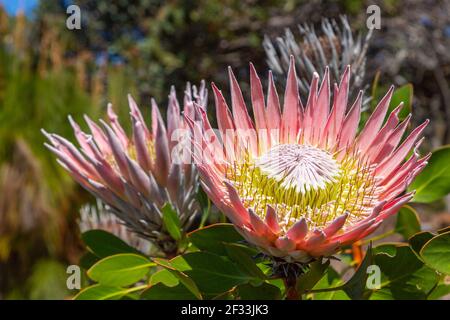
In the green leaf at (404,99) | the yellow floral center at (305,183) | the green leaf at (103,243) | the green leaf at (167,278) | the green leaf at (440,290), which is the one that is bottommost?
the green leaf at (440,290)

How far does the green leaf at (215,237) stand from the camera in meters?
0.66

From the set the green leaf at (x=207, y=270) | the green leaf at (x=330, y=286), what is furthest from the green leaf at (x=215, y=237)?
the green leaf at (x=330, y=286)

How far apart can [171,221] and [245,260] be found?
0.16 meters

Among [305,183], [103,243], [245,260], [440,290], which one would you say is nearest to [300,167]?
[305,183]

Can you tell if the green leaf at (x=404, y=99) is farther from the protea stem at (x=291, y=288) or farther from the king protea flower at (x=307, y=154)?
the protea stem at (x=291, y=288)

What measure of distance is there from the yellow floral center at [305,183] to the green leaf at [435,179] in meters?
0.22

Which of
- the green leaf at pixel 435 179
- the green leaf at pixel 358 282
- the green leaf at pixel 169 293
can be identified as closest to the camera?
the green leaf at pixel 358 282

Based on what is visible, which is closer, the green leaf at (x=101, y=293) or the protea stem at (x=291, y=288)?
the protea stem at (x=291, y=288)

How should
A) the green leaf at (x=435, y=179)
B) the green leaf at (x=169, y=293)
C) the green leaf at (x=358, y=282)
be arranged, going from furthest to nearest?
1. the green leaf at (x=435, y=179)
2. the green leaf at (x=169, y=293)
3. the green leaf at (x=358, y=282)

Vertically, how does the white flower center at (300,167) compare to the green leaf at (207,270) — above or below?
above

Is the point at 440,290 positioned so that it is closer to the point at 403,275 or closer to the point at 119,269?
the point at 403,275

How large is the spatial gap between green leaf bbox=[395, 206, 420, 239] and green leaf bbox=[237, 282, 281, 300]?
0.94 feet

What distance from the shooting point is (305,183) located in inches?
24.5
